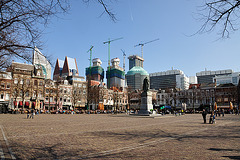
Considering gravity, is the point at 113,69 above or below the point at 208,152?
above

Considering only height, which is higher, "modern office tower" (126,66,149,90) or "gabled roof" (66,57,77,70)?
"gabled roof" (66,57,77,70)

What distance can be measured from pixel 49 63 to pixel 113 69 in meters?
179

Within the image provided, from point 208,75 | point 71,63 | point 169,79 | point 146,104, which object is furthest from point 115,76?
point 146,104

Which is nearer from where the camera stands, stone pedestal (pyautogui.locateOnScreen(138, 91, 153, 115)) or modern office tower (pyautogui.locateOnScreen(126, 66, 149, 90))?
stone pedestal (pyautogui.locateOnScreen(138, 91, 153, 115))

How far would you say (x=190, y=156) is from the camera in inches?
250

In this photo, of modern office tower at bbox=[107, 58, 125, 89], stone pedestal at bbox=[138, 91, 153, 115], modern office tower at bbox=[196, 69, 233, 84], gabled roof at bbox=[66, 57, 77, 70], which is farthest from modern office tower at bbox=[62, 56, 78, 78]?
modern office tower at bbox=[196, 69, 233, 84]

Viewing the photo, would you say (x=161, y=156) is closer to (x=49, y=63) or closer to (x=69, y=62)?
(x=49, y=63)

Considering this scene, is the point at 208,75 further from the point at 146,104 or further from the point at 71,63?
the point at 146,104

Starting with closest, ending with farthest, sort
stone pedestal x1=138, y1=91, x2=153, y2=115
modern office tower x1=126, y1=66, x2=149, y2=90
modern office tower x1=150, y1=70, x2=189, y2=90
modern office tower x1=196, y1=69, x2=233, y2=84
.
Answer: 1. stone pedestal x1=138, y1=91, x2=153, y2=115
2. modern office tower x1=150, y1=70, x2=189, y2=90
3. modern office tower x1=126, y1=66, x2=149, y2=90
4. modern office tower x1=196, y1=69, x2=233, y2=84

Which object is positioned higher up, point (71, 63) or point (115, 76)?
point (71, 63)

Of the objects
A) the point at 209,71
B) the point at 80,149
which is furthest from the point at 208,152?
the point at 209,71

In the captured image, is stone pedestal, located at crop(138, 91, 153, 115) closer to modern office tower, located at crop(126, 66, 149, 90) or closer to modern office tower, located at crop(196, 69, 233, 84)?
modern office tower, located at crop(126, 66, 149, 90)

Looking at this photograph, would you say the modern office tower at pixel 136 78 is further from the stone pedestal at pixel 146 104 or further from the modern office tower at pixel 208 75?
the stone pedestal at pixel 146 104

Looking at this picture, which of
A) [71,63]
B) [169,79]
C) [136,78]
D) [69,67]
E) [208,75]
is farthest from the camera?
[208,75]
